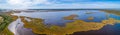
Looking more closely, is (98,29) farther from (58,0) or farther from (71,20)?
(58,0)

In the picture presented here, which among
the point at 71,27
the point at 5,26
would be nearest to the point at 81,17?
the point at 71,27

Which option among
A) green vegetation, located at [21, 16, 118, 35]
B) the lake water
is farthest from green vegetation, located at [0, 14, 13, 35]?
green vegetation, located at [21, 16, 118, 35]

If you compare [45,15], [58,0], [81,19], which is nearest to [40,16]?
[45,15]

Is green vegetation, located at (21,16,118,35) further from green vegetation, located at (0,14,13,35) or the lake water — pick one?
green vegetation, located at (0,14,13,35)

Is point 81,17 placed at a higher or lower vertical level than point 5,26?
higher

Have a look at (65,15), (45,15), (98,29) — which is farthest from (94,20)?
(45,15)

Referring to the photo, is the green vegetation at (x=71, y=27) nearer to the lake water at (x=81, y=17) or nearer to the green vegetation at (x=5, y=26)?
the lake water at (x=81, y=17)

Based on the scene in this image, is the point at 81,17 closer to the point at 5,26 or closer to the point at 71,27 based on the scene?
the point at 71,27

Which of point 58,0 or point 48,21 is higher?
point 58,0

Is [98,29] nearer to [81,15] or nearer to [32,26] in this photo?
[81,15]

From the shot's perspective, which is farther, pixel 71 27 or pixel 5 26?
pixel 5 26

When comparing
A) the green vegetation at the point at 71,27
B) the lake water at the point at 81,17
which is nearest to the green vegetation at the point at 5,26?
the lake water at the point at 81,17
